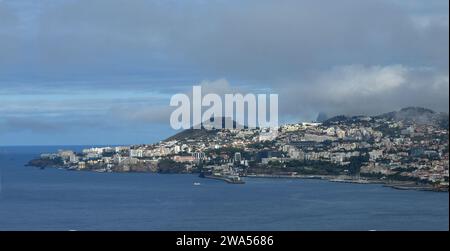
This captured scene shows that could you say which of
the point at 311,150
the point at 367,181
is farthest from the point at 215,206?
the point at 311,150

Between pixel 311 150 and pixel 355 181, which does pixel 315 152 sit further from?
pixel 355 181

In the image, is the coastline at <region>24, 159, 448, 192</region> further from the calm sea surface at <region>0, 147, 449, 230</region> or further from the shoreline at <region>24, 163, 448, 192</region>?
the calm sea surface at <region>0, 147, 449, 230</region>

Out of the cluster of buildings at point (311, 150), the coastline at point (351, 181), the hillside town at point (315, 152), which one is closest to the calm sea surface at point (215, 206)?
the coastline at point (351, 181)

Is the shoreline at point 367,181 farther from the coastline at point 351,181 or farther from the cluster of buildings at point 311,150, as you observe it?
the cluster of buildings at point 311,150

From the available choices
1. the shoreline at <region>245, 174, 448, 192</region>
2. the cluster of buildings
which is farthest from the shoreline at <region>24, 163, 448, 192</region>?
the cluster of buildings

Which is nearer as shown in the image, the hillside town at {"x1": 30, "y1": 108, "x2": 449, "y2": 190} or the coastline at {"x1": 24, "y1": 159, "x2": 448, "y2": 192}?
the coastline at {"x1": 24, "y1": 159, "x2": 448, "y2": 192}
